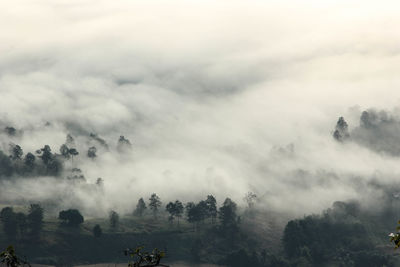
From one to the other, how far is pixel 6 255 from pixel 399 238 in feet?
161

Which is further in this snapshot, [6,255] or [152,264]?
[152,264]

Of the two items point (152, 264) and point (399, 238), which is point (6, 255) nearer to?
point (152, 264)

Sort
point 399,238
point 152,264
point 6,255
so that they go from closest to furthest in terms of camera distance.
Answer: point 399,238 → point 6,255 → point 152,264

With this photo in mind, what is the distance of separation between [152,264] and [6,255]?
776 inches

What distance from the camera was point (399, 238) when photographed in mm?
81062

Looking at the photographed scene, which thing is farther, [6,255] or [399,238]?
[6,255]

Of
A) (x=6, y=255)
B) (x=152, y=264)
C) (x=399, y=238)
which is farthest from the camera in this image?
(x=152, y=264)

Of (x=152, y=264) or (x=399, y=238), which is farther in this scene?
(x=152, y=264)

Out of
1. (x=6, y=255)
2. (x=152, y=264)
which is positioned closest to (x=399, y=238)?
(x=152, y=264)

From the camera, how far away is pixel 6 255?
9350 centimetres

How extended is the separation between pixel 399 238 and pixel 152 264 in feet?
115

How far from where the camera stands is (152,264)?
100125 mm
